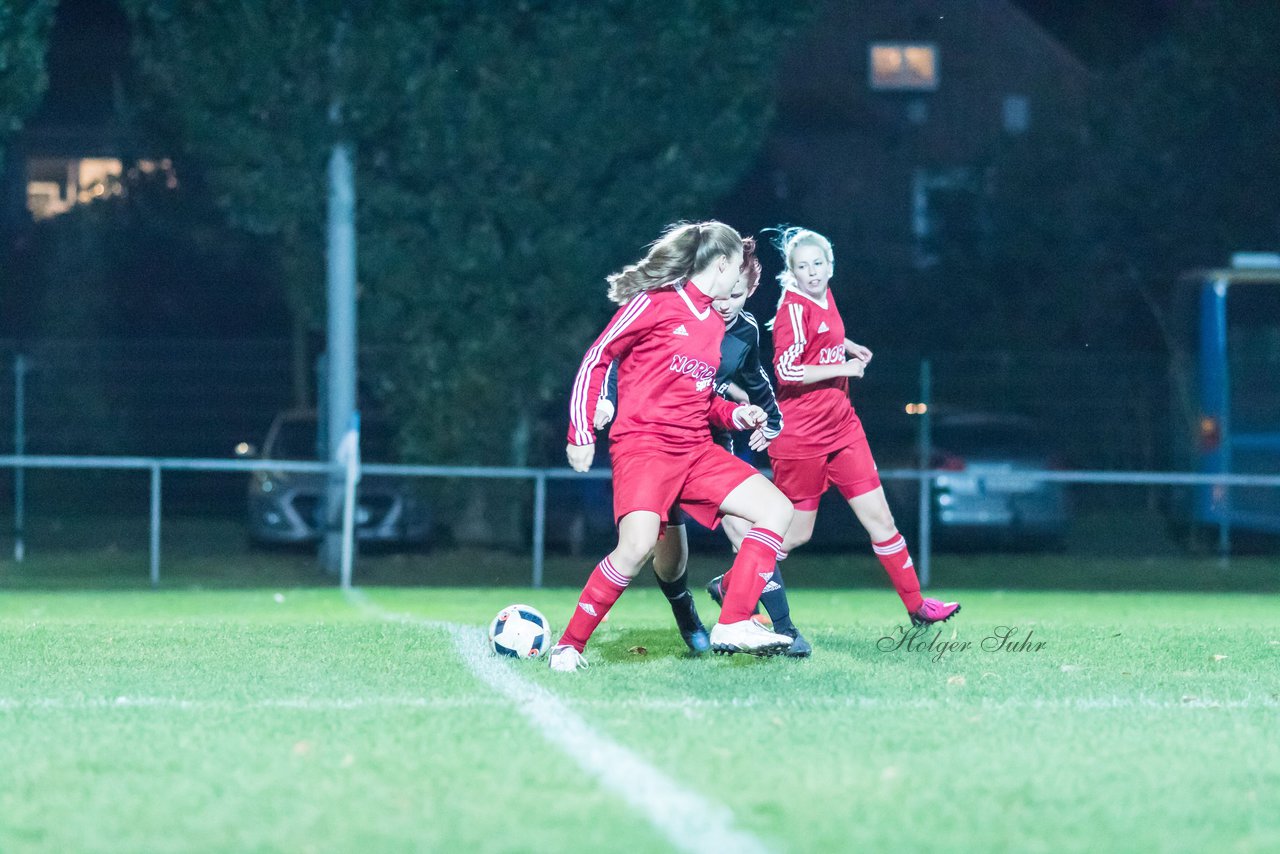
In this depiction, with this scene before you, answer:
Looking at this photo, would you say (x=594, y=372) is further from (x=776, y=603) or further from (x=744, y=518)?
(x=776, y=603)

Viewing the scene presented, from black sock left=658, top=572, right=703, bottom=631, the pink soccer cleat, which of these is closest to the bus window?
the pink soccer cleat

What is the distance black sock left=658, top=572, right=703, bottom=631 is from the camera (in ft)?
24.8

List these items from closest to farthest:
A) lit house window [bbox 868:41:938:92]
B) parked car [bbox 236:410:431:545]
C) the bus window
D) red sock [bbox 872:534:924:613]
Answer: red sock [bbox 872:534:924:613] → parked car [bbox 236:410:431:545] → the bus window → lit house window [bbox 868:41:938:92]

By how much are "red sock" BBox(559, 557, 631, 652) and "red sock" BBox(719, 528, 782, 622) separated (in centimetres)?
43

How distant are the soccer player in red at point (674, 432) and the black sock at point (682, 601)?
0.47 meters

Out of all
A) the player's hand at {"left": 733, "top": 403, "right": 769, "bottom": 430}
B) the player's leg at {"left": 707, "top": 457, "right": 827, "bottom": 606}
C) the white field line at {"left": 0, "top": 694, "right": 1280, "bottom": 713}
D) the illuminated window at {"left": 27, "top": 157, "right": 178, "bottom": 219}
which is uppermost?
the illuminated window at {"left": 27, "top": 157, "right": 178, "bottom": 219}

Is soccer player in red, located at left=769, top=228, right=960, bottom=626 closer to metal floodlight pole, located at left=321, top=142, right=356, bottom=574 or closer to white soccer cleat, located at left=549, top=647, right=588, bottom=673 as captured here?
white soccer cleat, located at left=549, top=647, right=588, bottom=673

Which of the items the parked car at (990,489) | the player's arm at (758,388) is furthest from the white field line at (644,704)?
the parked car at (990,489)

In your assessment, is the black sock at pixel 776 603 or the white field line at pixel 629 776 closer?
the white field line at pixel 629 776

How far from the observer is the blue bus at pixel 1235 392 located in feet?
59.8

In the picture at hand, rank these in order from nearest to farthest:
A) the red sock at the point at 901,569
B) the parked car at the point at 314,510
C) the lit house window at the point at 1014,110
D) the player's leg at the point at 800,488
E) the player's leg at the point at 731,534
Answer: the player's leg at the point at 731,534 → the player's leg at the point at 800,488 → the red sock at the point at 901,569 → the parked car at the point at 314,510 → the lit house window at the point at 1014,110

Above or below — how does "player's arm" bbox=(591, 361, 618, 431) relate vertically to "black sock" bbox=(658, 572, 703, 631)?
above
